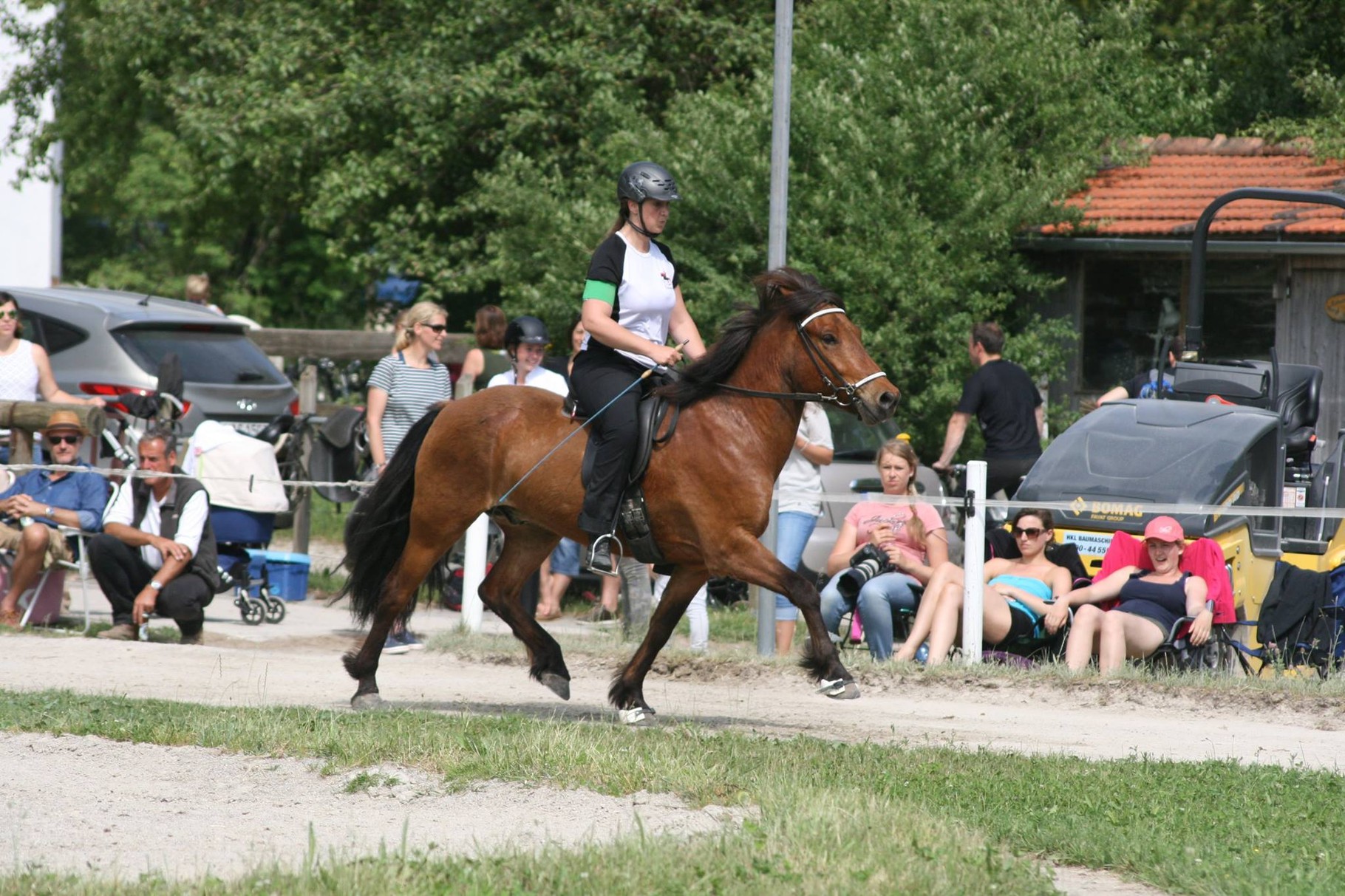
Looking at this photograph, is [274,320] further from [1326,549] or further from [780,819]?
[780,819]

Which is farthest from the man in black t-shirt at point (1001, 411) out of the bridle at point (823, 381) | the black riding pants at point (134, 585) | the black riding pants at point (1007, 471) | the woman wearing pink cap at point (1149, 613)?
the black riding pants at point (134, 585)

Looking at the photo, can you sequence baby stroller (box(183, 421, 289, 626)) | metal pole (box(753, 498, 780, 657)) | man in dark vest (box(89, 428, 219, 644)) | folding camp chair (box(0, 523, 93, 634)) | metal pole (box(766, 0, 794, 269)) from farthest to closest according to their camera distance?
baby stroller (box(183, 421, 289, 626))
folding camp chair (box(0, 523, 93, 634))
man in dark vest (box(89, 428, 219, 644))
metal pole (box(753, 498, 780, 657))
metal pole (box(766, 0, 794, 269))

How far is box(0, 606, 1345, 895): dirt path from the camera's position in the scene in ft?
18.8

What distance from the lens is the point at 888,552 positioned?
35.3 ft

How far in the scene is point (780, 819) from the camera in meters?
5.65

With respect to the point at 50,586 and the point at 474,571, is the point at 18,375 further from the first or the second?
the point at 474,571

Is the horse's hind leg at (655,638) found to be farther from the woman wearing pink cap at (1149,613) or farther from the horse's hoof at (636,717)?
the woman wearing pink cap at (1149,613)

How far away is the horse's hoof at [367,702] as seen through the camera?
28.2 feet

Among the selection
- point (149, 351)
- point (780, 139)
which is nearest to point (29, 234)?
point (149, 351)

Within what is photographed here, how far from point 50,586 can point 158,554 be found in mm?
999

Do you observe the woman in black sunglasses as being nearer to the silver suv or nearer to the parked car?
the parked car

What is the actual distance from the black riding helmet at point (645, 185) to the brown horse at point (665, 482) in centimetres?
64

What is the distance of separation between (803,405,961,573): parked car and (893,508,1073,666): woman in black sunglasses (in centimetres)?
215

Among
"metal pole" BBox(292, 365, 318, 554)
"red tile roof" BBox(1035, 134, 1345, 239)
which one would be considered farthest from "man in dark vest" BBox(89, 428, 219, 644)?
"red tile roof" BBox(1035, 134, 1345, 239)
